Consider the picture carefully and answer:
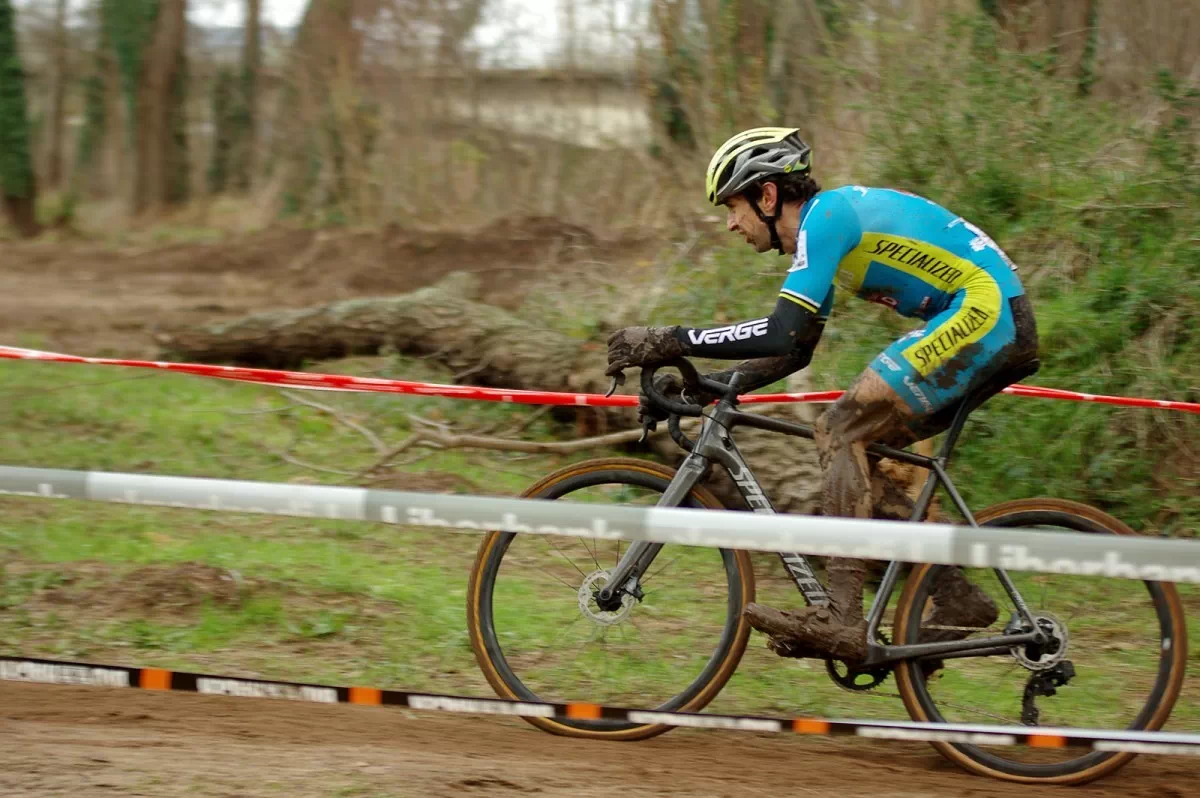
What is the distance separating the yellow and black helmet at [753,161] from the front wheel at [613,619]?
1.04m

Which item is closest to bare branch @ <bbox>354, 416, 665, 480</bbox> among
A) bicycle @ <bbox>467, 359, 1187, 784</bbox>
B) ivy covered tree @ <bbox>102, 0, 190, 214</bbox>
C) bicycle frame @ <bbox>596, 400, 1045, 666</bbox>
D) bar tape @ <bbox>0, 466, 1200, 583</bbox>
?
bicycle @ <bbox>467, 359, 1187, 784</bbox>

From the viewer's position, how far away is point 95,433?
8.85 metres

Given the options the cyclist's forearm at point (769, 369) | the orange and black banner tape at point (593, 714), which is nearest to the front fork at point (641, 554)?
the cyclist's forearm at point (769, 369)

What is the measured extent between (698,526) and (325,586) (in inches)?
132

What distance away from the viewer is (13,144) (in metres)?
20.5

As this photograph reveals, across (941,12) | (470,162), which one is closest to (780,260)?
(941,12)

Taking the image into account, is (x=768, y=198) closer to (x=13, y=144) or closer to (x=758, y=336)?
(x=758, y=336)

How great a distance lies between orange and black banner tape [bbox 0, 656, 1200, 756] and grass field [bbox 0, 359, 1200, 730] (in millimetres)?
522

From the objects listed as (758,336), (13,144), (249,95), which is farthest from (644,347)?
(249,95)

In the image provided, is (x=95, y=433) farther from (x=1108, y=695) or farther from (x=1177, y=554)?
(x=1177, y=554)

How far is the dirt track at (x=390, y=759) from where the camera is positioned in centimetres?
389

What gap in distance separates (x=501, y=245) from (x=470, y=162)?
131 inches

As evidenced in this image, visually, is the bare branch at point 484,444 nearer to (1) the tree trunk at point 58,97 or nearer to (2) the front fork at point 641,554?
(2) the front fork at point 641,554

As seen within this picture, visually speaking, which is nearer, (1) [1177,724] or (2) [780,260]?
(1) [1177,724]
